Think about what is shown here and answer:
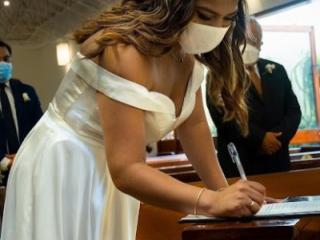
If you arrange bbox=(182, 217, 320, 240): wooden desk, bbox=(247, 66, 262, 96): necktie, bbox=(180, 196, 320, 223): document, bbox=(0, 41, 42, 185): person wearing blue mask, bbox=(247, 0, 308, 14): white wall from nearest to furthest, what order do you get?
bbox=(182, 217, 320, 240): wooden desk < bbox=(180, 196, 320, 223): document < bbox=(247, 66, 262, 96): necktie < bbox=(0, 41, 42, 185): person wearing blue mask < bbox=(247, 0, 308, 14): white wall

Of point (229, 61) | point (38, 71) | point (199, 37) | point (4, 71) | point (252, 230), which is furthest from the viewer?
point (38, 71)

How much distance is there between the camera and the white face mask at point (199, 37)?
1.08 m

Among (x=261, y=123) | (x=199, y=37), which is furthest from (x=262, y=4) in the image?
(x=199, y=37)

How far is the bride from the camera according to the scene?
3.16ft

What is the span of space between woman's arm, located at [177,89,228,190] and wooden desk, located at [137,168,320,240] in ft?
0.44

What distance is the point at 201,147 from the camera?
4.20 feet

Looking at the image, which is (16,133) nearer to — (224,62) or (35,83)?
(224,62)

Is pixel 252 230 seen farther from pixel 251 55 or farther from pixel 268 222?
pixel 251 55

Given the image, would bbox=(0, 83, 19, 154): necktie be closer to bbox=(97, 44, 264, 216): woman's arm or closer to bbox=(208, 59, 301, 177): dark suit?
bbox=(208, 59, 301, 177): dark suit

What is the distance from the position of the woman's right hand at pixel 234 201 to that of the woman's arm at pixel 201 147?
35 cm

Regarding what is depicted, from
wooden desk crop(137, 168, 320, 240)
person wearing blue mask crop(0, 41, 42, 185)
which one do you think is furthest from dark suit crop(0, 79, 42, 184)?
wooden desk crop(137, 168, 320, 240)

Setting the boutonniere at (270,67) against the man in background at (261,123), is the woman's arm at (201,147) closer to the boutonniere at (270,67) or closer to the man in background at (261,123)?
the man in background at (261,123)

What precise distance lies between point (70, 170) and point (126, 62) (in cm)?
25

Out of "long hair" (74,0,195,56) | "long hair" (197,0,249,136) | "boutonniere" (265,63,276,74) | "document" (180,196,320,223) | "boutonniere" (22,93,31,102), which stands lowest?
"boutonniere" (22,93,31,102)
